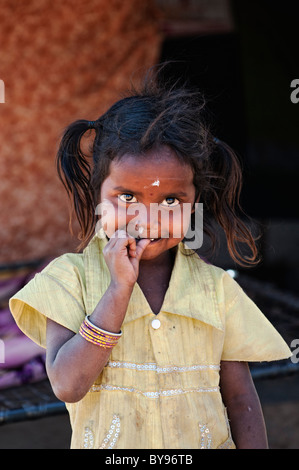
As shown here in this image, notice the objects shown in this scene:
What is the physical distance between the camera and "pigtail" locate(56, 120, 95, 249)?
1534mm

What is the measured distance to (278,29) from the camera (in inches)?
171

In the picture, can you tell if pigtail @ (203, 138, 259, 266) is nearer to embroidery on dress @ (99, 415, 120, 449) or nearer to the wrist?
the wrist

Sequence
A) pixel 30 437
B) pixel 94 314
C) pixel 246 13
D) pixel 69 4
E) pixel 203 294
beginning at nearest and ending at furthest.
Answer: pixel 94 314, pixel 203 294, pixel 30 437, pixel 69 4, pixel 246 13

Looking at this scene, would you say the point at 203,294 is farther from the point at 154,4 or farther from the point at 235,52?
the point at 235,52

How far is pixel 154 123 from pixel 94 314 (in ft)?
1.35

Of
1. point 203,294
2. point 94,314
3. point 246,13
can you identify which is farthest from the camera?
point 246,13

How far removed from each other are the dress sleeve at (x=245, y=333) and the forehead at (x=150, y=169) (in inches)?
11.9

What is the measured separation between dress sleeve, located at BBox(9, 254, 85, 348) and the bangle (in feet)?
0.32

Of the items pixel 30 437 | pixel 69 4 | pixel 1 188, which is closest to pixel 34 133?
pixel 1 188

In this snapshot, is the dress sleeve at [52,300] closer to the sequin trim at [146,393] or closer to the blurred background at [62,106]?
the sequin trim at [146,393]

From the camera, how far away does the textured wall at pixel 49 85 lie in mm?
3365
